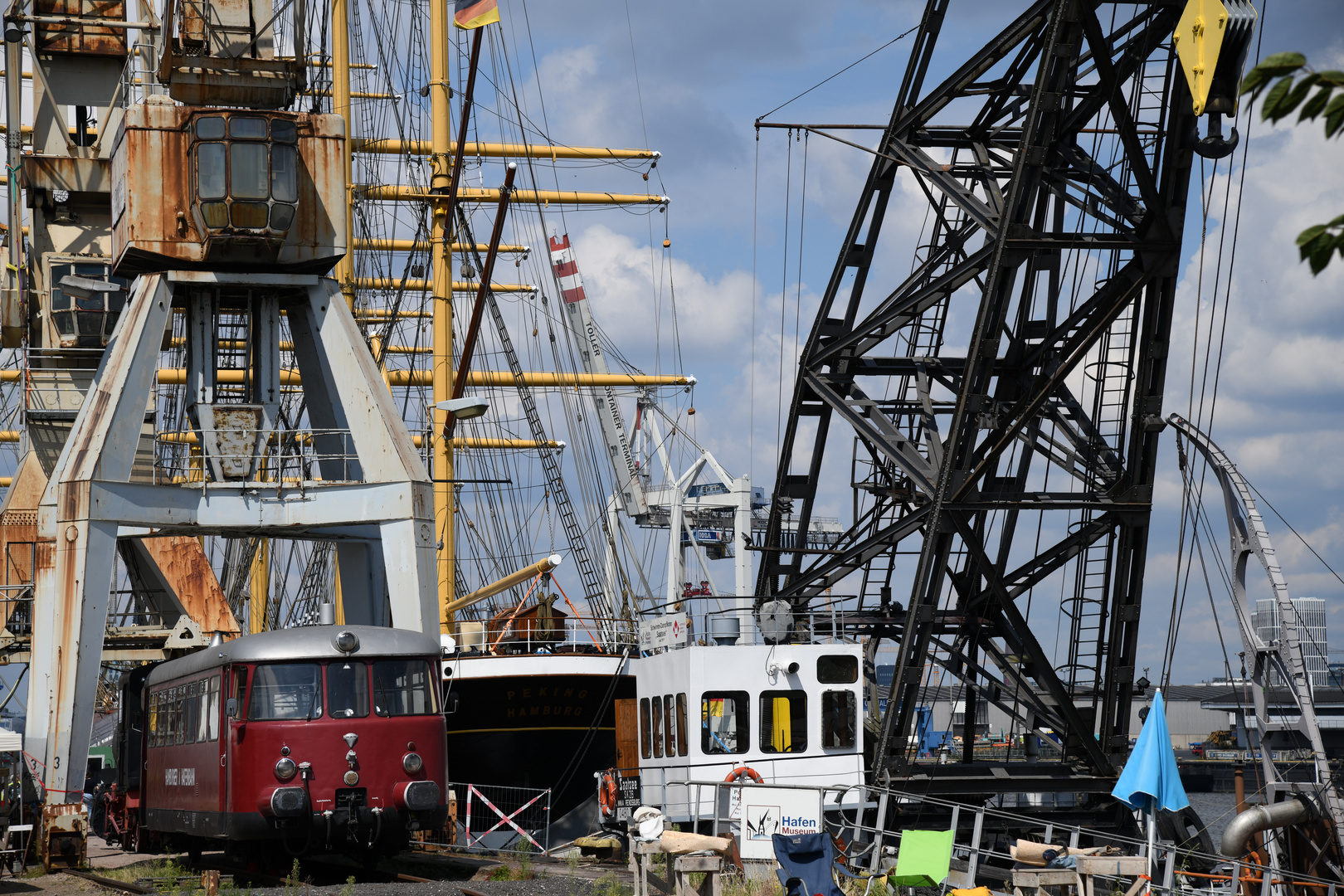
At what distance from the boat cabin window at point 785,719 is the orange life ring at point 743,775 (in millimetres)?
829

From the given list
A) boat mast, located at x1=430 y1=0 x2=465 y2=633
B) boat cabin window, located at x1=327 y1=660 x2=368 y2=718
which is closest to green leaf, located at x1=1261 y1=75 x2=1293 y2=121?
boat cabin window, located at x1=327 y1=660 x2=368 y2=718

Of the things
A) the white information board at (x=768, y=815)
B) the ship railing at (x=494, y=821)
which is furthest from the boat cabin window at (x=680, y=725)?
the ship railing at (x=494, y=821)

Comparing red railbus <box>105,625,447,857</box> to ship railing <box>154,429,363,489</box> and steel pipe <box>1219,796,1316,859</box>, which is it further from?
steel pipe <box>1219,796,1316,859</box>

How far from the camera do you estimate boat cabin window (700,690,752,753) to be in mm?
21594

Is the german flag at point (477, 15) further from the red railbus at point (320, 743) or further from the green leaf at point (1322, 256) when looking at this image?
the green leaf at point (1322, 256)

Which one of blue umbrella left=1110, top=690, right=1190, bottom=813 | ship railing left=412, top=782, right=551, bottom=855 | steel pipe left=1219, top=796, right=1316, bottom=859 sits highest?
blue umbrella left=1110, top=690, right=1190, bottom=813

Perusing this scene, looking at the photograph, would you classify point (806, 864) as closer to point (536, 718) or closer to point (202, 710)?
point (202, 710)

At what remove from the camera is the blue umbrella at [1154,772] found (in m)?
14.6

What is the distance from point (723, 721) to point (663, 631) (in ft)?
9.88

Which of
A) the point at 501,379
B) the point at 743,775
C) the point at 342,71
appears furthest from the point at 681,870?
the point at 501,379

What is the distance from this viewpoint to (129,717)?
24797mm

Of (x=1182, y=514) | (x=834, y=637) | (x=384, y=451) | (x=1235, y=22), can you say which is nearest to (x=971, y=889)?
(x=1182, y=514)

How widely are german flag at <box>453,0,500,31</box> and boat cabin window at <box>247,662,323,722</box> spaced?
20302 mm

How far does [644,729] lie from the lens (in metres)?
24.2
